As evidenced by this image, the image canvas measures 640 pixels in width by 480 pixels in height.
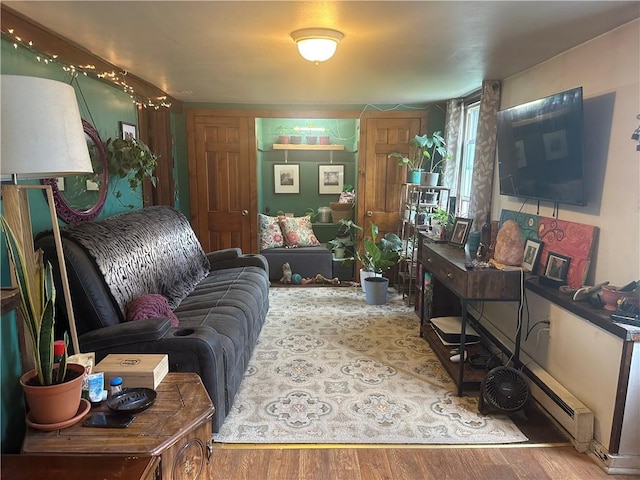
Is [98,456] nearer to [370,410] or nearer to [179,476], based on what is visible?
[179,476]

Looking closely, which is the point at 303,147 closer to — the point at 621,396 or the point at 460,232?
the point at 460,232

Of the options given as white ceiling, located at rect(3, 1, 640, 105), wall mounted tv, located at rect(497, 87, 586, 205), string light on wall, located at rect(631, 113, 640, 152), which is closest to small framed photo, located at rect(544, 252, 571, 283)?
wall mounted tv, located at rect(497, 87, 586, 205)

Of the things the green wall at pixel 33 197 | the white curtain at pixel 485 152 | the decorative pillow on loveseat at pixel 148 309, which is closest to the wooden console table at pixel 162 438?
the green wall at pixel 33 197

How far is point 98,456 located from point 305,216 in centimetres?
473

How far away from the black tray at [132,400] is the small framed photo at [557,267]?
7.44 ft

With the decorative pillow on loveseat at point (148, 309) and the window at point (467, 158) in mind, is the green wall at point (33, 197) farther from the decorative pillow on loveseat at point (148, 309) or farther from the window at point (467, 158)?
the window at point (467, 158)

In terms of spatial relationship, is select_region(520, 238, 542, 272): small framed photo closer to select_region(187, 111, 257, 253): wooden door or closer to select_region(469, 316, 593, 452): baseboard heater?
select_region(469, 316, 593, 452): baseboard heater

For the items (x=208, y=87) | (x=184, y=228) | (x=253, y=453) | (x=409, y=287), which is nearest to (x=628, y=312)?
(x=253, y=453)

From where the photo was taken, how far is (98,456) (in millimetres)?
1373

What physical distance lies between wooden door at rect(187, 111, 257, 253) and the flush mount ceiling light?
301 cm

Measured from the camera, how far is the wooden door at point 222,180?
5340 mm

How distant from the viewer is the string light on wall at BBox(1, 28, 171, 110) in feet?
7.54

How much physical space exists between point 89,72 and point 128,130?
2.66ft

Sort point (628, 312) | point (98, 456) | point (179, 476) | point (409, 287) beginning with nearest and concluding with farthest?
point (98, 456), point (179, 476), point (628, 312), point (409, 287)
